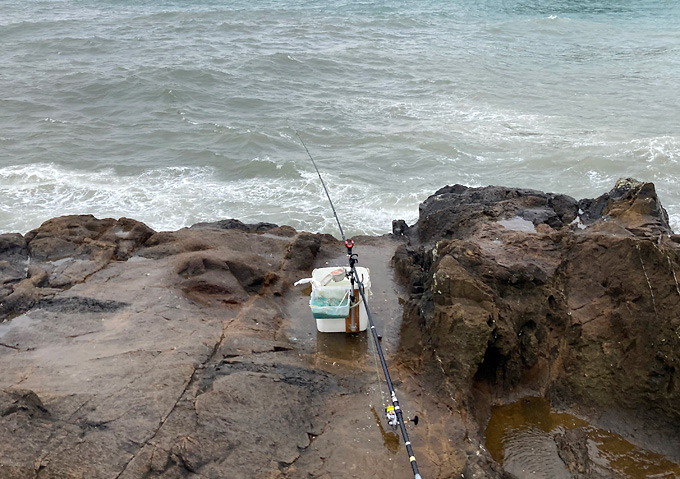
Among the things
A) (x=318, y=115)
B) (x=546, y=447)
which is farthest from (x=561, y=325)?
(x=318, y=115)

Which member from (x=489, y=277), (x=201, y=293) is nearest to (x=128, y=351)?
(x=201, y=293)

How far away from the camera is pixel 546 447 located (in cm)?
505

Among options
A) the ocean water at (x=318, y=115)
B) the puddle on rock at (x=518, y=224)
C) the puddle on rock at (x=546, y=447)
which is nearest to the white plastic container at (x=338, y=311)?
the puddle on rock at (x=546, y=447)

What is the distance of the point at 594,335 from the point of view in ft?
18.2

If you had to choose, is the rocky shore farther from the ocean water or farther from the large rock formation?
the ocean water

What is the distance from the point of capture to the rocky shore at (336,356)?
4.52 m

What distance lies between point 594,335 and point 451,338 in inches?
52.5

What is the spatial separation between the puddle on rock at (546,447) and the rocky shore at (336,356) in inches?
3.9

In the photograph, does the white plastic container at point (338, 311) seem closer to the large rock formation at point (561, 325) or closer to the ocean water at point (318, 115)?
the large rock formation at point (561, 325)

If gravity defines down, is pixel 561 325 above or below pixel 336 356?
above

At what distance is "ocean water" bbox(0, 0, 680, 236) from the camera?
13.5 m

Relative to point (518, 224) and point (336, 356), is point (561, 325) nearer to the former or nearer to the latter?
point (518, 224)

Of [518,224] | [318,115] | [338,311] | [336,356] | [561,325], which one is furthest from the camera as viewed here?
[318,115]

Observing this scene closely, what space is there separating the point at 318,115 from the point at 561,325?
13806 millimetres
